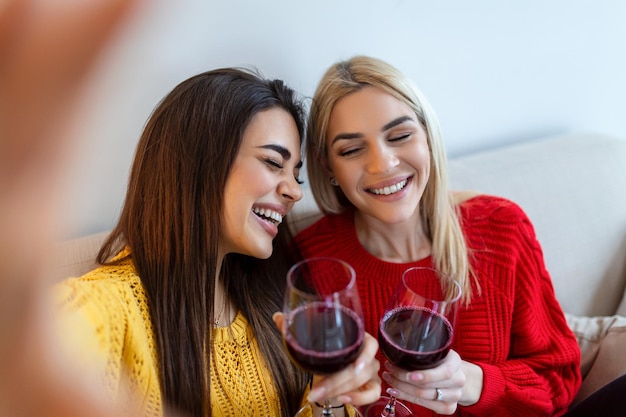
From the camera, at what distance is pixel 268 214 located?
1.12m

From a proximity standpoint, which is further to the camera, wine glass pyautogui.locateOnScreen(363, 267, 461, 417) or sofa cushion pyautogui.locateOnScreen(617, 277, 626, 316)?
sofa cushion pyautogui.locateOnScreen(617, 277, 626, 316)

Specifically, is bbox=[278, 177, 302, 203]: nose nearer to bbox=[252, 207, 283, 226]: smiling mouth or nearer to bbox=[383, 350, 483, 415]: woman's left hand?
bbox=[252, 207, 283, 226]: smiling mouth

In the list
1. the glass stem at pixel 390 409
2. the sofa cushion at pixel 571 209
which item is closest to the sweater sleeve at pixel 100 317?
the glass stem at pixel 390 409

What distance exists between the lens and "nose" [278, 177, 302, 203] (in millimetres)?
1101

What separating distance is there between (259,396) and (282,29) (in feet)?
2.87

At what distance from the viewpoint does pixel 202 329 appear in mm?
1055

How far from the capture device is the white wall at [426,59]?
4.16 feet

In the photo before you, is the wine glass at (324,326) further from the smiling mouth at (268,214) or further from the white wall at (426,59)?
the white wall at (426,59)

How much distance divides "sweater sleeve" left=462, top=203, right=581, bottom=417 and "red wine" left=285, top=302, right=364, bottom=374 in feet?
1.92

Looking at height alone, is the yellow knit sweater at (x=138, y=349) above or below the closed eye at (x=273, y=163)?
below

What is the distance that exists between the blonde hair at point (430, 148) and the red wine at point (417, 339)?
430 millimetres

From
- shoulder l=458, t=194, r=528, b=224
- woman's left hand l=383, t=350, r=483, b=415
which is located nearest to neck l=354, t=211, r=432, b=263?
shoulder l=458, t=194, r=528, b=224

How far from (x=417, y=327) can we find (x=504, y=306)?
508 millimetres

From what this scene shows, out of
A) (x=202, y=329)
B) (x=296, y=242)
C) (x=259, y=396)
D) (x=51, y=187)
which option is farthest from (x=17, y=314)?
(x=296, y=242)
